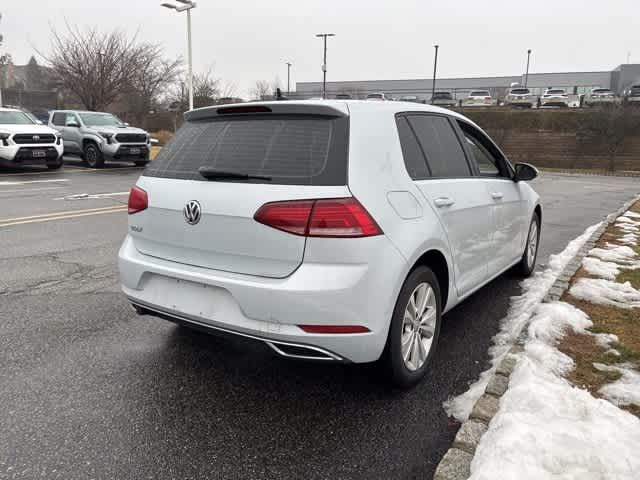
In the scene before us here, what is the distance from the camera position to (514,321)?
4.28 meters

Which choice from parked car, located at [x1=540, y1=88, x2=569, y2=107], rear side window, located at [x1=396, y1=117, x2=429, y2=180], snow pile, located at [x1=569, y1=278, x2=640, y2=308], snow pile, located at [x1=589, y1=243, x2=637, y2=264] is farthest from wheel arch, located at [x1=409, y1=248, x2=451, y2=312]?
parked car, located at [x1=540, y1=88, x2=569, y2=107]

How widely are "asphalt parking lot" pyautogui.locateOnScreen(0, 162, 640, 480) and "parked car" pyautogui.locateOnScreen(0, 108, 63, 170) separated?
1272 centimetres

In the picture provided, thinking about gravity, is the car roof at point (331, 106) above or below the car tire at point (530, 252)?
above

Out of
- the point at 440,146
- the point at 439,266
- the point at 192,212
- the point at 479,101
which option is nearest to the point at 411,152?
the point at 440,146

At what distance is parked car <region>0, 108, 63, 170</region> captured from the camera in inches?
614

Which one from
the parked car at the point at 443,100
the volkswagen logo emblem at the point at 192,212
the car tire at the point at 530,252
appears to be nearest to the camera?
the volkswagen logo emblem at the point at 192,212

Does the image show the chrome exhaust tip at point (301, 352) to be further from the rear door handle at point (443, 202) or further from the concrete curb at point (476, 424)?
the rear door handle at point (443, 202)

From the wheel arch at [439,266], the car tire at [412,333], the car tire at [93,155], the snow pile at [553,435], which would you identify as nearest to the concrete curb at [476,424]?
the snow pile at [553,435]

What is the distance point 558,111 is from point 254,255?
45382 mm

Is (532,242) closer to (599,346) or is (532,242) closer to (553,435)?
(599,346)

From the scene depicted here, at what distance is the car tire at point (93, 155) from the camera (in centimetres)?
1833

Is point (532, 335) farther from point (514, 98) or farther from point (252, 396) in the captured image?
point (514, 98)

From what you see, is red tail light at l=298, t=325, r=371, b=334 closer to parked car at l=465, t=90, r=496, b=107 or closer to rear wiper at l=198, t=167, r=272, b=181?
rear wiper at l=198, t=167, r=272, b=181

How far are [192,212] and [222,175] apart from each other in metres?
0.26
